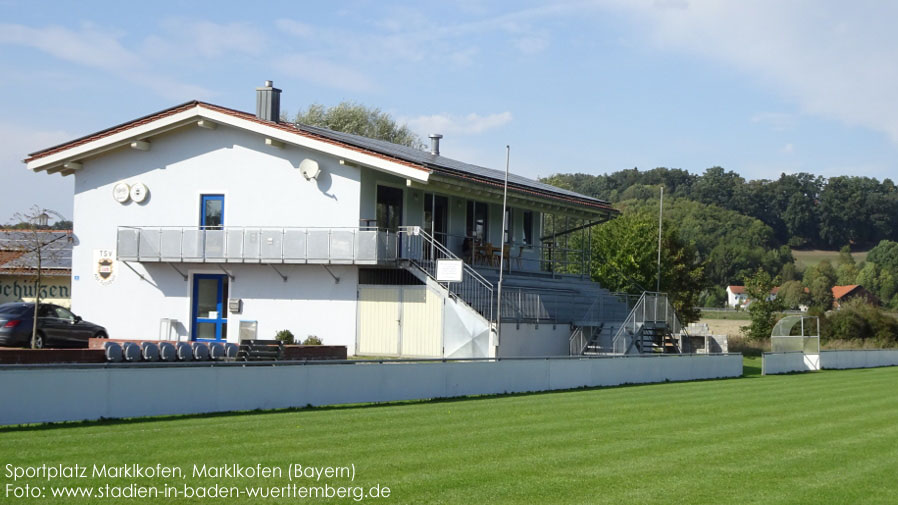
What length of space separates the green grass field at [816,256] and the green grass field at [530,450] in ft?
482

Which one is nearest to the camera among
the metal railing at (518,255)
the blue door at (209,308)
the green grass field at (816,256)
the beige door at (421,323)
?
the beige door at (421,323)

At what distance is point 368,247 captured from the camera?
3312 centimetres

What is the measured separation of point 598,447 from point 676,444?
1.32 metres

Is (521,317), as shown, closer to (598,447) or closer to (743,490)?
(598,447)

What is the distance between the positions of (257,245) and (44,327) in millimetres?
7251

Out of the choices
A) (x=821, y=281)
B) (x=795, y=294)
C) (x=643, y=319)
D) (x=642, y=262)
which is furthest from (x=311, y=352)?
(x=821, y=281)

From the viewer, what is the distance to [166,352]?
930 inches

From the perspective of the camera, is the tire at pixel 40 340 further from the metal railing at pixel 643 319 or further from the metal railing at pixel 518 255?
the metal railing at pixel 643 319

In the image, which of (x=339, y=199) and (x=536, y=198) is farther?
(x=536, y=198)

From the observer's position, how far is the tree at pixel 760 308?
189 ft

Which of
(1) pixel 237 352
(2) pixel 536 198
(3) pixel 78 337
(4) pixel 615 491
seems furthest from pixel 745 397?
(3) pixel 78 337

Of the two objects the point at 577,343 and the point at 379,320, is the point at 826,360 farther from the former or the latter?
the point at 379,320

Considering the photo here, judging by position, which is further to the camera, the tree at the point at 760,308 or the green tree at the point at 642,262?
the tree at the point at 760,308

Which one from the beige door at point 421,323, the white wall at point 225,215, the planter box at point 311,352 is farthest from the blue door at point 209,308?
the planter box at point 311,352
